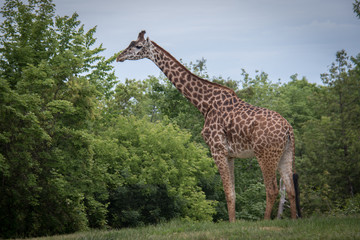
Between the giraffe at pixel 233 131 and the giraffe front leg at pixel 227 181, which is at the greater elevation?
the giraffe at pixel 233 131

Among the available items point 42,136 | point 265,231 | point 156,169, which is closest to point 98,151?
point 156,169

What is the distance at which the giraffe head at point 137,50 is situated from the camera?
38.5 feet

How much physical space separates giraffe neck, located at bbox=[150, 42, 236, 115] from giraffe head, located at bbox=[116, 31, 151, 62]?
0.24m

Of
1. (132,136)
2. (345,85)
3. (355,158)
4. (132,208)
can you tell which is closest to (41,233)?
(132,208)

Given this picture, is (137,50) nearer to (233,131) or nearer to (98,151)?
(233,131)

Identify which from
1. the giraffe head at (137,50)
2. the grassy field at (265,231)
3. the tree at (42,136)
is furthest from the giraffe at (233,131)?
the tree at (42,136)

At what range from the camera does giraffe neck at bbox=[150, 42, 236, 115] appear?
11.4 metres

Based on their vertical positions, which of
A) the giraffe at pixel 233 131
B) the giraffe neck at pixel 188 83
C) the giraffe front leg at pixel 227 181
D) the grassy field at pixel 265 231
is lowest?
the grassy field at pixel 265 231

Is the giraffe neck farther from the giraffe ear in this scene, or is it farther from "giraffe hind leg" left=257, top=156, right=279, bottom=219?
"giraffe hind leg" left=257, top=156, right=279, bottom=219

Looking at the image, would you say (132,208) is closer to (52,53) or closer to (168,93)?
(52,53)

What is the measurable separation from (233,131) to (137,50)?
390cm

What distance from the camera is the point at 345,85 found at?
23016 mm

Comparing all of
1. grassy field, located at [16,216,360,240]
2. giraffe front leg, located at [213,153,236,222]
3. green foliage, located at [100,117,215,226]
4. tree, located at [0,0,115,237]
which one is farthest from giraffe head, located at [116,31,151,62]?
green foliage, located at [100,117,215,226]

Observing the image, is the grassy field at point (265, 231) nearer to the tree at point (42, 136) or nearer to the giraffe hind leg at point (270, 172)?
the giraffe hind leg at point (270, 172)
